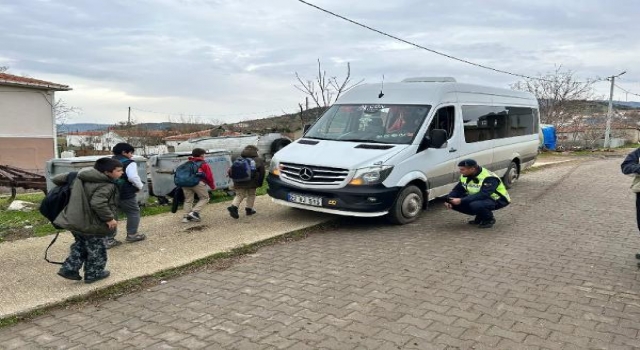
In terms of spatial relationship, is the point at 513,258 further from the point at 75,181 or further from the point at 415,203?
the point at 75,181

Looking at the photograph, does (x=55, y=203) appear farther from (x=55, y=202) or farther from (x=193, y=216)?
(x=193, y=216)

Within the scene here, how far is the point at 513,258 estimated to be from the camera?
5.75m

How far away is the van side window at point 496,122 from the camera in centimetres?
903

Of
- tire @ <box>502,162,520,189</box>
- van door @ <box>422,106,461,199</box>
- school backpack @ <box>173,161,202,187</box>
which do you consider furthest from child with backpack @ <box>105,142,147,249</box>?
tire @ <box>502,162,520,189</box>

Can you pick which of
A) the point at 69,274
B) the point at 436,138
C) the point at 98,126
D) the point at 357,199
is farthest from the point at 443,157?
the point at 98,126

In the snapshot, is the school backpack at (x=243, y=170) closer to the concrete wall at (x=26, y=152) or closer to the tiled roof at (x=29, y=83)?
the concrete wall at (x=26, y=152)

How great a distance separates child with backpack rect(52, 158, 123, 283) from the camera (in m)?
4.54

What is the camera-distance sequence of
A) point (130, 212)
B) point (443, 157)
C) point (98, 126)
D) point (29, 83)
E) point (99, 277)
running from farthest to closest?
point (98, 126)
point (29, 83)
point (443, 157)
point (130, 212)
point (99, 277)

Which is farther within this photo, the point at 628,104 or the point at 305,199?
the point at 628,104

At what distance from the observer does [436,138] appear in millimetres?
7547

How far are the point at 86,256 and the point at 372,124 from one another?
188 inches

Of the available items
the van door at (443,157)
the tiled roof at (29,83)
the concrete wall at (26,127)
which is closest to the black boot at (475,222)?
the van door at (443,157)

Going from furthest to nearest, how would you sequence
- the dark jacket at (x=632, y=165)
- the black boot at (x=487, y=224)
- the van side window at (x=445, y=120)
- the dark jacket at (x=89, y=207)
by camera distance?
1. the van side window at (x=445, y=120)
2. the black boot at (x=487, y=224)
3. the dark jacket at (x=632, y=165)
4. the dark jacket at (x=89, y=207)

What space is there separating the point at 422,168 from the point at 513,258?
7.28 feet
